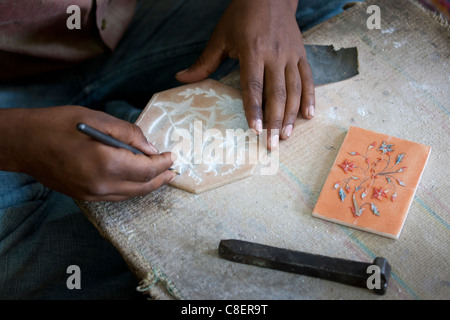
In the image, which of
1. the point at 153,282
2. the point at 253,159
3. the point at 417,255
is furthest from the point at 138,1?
the point at 417,255

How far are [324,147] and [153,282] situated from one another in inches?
20.1

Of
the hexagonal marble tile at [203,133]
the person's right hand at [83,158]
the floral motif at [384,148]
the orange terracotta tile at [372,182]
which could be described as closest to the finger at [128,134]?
the person's right hand at [83,158]

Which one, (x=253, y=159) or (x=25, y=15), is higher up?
(x=25, y=15)

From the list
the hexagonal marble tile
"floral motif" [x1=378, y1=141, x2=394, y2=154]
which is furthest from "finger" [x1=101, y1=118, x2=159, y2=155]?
"floral motif" [x1=378, y1=141, x2=394, y2=154]

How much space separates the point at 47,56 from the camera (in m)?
1.24

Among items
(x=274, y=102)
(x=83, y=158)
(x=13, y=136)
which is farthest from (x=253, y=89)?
(x=13, y=136)

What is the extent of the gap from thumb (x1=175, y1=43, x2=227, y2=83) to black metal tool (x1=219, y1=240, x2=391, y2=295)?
0.51 metres

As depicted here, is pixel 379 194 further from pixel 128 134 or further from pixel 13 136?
pixel 13 136

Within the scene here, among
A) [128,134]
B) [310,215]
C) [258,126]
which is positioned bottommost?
[310,215]

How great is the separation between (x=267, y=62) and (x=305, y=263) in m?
0.54

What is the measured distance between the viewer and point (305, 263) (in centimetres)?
82
